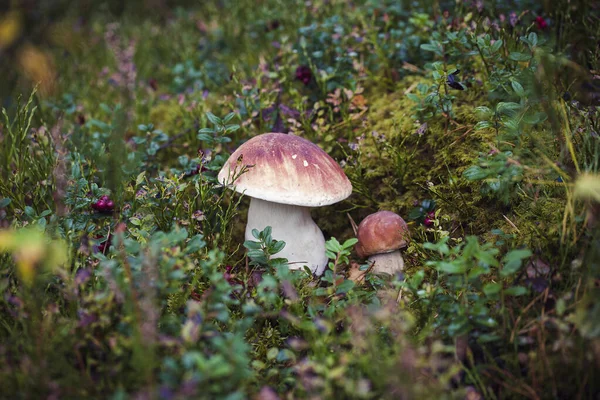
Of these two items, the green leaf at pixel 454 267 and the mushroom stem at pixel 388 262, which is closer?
the green leaf at pixel 454 267

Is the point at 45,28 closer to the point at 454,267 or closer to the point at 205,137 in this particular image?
the point at 205,137

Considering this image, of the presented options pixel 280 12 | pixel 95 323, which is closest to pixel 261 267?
pixel 95 323

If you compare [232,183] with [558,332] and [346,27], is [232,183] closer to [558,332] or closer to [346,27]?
[558,332]

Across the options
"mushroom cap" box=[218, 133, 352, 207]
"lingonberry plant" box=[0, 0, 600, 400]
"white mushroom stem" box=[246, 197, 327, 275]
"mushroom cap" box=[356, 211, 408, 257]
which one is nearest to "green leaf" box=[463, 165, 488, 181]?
"lingonberry plant" box=[0, 0, 600, 400]

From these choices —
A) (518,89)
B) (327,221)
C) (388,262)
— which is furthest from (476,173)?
(327,221)

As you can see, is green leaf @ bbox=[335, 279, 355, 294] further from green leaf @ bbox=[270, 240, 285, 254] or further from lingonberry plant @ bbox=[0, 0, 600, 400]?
green leaf @ bbox=[270, 240, 285, 254]

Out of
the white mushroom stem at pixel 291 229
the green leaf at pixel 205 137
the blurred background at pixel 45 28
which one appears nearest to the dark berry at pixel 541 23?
the white mushroom stem at pixel 291 229

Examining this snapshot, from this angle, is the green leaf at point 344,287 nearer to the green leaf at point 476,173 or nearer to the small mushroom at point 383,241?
the small mushroom at point 383,241

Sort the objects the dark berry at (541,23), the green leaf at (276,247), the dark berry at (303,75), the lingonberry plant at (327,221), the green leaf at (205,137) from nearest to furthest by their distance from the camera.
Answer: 1. the lingonberry plant at (327,221)
2. the green leaf at (276,247)
3. the green leaf at (205,137)
4. the dark berry at (541,23)
5. the dark berry at (303,75)
